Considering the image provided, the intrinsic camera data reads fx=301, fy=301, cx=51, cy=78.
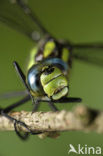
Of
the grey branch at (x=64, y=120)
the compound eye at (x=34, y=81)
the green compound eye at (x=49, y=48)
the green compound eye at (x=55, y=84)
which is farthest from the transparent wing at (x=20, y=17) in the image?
the grey branch at (x=64, y=120)

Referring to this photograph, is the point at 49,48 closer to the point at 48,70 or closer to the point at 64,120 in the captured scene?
the point at 48,70

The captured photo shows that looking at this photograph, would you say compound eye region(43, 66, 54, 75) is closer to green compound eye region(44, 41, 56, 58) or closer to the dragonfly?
the dragonfly

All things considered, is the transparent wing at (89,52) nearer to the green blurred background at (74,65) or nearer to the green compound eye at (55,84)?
the green blurred background at (74,65)

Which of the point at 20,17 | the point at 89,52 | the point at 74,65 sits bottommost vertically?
the point at 74,65

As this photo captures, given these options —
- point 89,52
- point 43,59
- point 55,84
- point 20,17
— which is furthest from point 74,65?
point 55,84

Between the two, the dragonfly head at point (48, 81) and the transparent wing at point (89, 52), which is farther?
the transparent wing at point (89, 52)

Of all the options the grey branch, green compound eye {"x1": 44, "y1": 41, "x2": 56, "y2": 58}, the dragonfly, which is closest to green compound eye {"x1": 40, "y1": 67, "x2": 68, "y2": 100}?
the dragonfly
